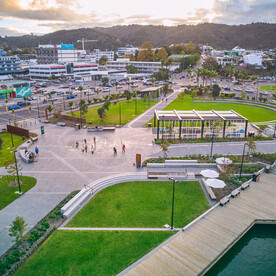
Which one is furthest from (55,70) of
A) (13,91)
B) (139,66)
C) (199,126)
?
(199,126)

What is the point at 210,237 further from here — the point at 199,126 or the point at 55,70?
the point at 55,70

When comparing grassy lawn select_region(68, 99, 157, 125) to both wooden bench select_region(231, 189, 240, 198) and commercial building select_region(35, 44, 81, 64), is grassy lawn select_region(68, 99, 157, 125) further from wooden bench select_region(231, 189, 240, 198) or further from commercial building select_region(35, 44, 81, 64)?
commercial building select_region(35, 44, 81, 64)

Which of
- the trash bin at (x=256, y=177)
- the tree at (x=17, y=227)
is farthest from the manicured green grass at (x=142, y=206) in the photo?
the trash bin at (x=256, y=177)

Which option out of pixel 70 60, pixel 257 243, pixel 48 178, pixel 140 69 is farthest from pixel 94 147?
pixel 70 60

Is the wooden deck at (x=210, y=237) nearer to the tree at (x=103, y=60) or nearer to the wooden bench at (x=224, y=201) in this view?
the wooden bench at (x=224, y=201)

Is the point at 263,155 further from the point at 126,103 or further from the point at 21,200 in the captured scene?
the point at 126,103

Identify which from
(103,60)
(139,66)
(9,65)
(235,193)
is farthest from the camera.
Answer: (103,60)
